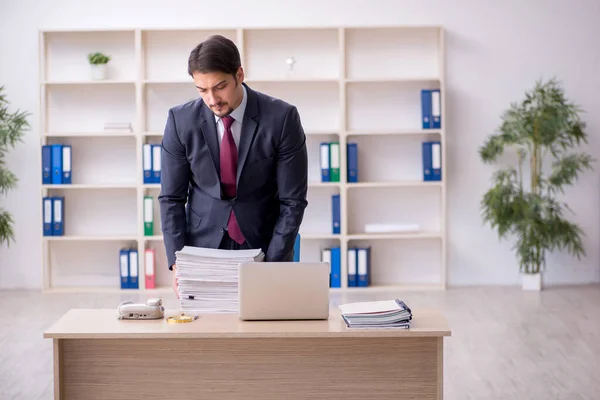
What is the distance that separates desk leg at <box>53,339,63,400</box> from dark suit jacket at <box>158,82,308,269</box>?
62 cm

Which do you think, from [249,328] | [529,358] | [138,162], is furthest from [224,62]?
[138,162]

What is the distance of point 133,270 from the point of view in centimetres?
712

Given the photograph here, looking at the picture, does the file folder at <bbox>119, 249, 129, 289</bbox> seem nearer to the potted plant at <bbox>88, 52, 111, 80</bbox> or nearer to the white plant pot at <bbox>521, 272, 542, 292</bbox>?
the potted plant at <bbox>88, 52, 111, 80</bbox>

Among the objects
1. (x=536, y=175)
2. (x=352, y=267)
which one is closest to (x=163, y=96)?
(x=352, y=267)

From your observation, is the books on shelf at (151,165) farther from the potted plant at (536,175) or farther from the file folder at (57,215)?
the potted plant at (536,175)

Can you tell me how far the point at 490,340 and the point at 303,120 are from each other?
106 inches

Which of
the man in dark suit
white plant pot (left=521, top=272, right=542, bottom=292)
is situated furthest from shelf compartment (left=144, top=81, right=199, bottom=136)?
the man in dark suit

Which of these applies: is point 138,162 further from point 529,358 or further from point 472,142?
point 529,358

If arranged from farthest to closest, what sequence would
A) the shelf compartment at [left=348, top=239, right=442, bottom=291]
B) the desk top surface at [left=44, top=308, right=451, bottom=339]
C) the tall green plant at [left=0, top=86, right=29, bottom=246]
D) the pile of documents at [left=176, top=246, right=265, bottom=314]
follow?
1. the shelf compartment at [left=348, top=239, right=442, bottom=291]
2. the tall green plant at [left=0, top=86, right=29, bottom=246]
3. the pile of documents at [left=176, top=246, right=265, bottom=314]
4. the desk top surface at [left=44, top=308, right=451, bottom=339]

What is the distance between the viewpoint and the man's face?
2.87 metres

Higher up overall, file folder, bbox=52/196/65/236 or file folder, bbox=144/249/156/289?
file folder, bbox=52/196/65/236

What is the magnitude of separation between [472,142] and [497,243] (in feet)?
2.83

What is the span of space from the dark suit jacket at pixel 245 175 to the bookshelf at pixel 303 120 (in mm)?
3853

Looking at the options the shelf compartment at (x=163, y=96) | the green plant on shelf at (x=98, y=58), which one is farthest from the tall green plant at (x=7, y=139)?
the shelf compartment at (x=163, y=96)
